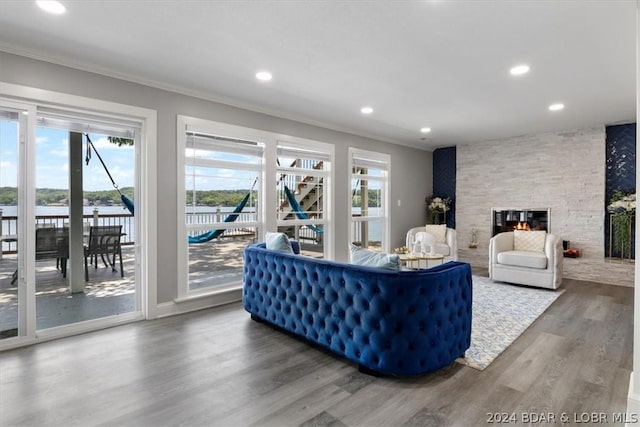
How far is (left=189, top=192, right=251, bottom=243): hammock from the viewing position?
156 inches

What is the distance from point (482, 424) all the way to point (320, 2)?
2.67m

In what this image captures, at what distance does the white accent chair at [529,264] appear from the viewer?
4.74m

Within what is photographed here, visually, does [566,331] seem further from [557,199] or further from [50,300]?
[50,300]

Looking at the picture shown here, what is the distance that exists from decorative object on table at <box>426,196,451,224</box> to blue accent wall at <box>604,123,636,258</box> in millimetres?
2585

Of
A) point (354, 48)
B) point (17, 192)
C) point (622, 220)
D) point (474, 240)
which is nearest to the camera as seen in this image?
point (354, 48)

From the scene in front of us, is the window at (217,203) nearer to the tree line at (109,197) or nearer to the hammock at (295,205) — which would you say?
the tree line at (109,197)

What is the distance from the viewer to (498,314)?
3.73 meters

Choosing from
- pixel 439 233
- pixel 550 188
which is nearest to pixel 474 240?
pixel 439 233

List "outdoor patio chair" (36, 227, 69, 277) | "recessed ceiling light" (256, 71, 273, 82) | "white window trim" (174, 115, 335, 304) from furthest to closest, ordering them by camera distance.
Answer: "white window trim" (174, 115, 335, 304)
"outdoor patio chair" (36, 227, 69, 277)
"recessed ceiling light" (256, 71, 273, 82)

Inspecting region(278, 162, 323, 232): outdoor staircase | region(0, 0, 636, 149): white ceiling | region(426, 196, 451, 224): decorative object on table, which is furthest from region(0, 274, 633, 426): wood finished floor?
region(426, 196, 451, 224): decorative object on table

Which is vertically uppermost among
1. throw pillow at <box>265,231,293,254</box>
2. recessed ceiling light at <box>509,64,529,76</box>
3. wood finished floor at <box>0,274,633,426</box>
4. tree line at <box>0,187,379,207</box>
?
recessed ceiling light at <box>509,64,529,76</box>

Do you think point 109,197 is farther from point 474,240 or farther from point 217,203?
point 474,240

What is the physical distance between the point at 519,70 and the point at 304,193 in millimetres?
3067

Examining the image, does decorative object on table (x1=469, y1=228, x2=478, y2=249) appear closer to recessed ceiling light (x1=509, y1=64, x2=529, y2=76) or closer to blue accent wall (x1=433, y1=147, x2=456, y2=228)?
blue accent wall (x1=433, y1=147, x2=456, y2=228)
